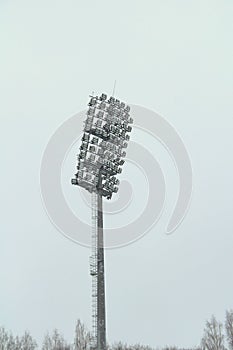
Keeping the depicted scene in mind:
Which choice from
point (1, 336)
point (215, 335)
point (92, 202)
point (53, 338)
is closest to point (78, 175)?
point (92, 202)

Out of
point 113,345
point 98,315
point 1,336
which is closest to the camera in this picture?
point 98,315

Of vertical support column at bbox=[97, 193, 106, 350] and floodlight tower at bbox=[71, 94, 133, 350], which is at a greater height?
floodlight tower at bbox=[71, 94, 133, 350]

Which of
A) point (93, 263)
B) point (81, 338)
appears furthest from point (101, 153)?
point (81, 338)

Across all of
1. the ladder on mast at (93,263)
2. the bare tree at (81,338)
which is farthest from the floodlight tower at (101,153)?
the bare tree at (81,338)

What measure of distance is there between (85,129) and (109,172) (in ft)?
11.3

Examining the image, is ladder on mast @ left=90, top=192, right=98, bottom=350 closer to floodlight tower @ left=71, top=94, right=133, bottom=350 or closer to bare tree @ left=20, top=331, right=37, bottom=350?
floodlight tower @ left=71, top=94, right=133, bottom=350

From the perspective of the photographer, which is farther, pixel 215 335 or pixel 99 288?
pixel 215 335

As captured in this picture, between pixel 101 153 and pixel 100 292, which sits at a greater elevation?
pixel 101 153

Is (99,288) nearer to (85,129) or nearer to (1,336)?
(85,129)

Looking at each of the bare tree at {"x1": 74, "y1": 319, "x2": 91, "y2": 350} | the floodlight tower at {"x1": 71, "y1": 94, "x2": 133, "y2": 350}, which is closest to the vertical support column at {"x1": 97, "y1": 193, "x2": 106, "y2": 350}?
the floodlight tower at {"x1": 71, "y1": 94, "x2": 133, "y2": 350}

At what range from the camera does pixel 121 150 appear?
1280 inches

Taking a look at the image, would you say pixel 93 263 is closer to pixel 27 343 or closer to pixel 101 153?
pixel 101 153

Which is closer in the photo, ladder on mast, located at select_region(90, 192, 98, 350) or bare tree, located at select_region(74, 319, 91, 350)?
ladder on mast, located at select_region(90, 192, 98, 350)

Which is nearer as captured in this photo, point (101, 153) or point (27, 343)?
point (101, 153)
